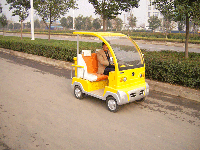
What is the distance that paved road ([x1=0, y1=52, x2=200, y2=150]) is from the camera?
3850 millimetres

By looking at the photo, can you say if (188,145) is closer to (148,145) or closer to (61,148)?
(148,145)

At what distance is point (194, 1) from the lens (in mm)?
7715

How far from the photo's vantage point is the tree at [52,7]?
17.7 meters

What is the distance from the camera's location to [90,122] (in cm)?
469

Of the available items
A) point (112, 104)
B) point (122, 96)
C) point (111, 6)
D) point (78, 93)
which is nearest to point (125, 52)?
point (122, 96)

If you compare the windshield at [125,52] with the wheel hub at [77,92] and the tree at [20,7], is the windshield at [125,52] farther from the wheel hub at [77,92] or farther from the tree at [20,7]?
the tree at [20,7]

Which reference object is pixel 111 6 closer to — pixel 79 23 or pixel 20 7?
pixel 20 7

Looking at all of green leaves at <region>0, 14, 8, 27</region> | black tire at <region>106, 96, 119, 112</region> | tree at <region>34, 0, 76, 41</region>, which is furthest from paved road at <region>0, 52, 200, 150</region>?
green leaves at <region>0, 14, 8, 27</region>

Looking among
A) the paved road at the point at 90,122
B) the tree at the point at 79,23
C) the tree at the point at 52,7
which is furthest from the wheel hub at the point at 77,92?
the tree at the point at 79,23

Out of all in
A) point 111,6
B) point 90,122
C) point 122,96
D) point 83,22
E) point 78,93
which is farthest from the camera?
point 83,22

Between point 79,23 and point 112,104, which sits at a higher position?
point 79,23

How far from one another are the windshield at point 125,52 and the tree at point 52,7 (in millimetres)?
13683

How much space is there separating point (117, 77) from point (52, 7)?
14.6m

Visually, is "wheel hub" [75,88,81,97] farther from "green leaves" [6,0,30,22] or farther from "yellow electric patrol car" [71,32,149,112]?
"green leaves" [6,0,30,22]
